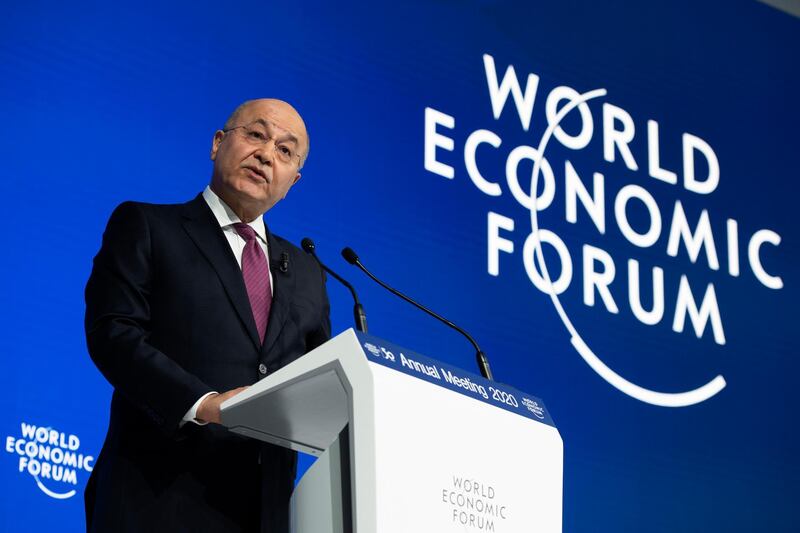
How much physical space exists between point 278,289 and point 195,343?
0.79ft

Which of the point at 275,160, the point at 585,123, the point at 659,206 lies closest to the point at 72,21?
the point at 275,160

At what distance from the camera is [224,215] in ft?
8.33

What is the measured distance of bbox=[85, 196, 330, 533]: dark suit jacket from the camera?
208 cm

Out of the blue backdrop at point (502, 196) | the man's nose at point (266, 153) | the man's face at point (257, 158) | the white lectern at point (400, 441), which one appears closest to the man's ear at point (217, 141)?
the man's face at point (257, 158)

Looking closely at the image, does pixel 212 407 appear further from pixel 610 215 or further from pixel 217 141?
pixel 610 215

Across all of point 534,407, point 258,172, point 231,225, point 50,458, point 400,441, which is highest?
point 258,172

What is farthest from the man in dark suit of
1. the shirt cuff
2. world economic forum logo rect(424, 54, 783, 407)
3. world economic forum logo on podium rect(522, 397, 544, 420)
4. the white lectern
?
world economic forum logo rect(424, 54, 783, 407)

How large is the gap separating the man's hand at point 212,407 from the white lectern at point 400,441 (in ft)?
0.15

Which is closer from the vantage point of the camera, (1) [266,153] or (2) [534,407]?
(2) [534,407]

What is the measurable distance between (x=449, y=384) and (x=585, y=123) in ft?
8.69

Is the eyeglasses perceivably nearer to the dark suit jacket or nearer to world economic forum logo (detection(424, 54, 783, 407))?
the dark suit jacket

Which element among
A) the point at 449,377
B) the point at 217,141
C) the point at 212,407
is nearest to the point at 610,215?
the point at 217,141

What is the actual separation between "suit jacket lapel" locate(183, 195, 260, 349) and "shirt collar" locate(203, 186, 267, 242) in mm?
39

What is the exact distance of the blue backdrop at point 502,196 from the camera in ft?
10.3
